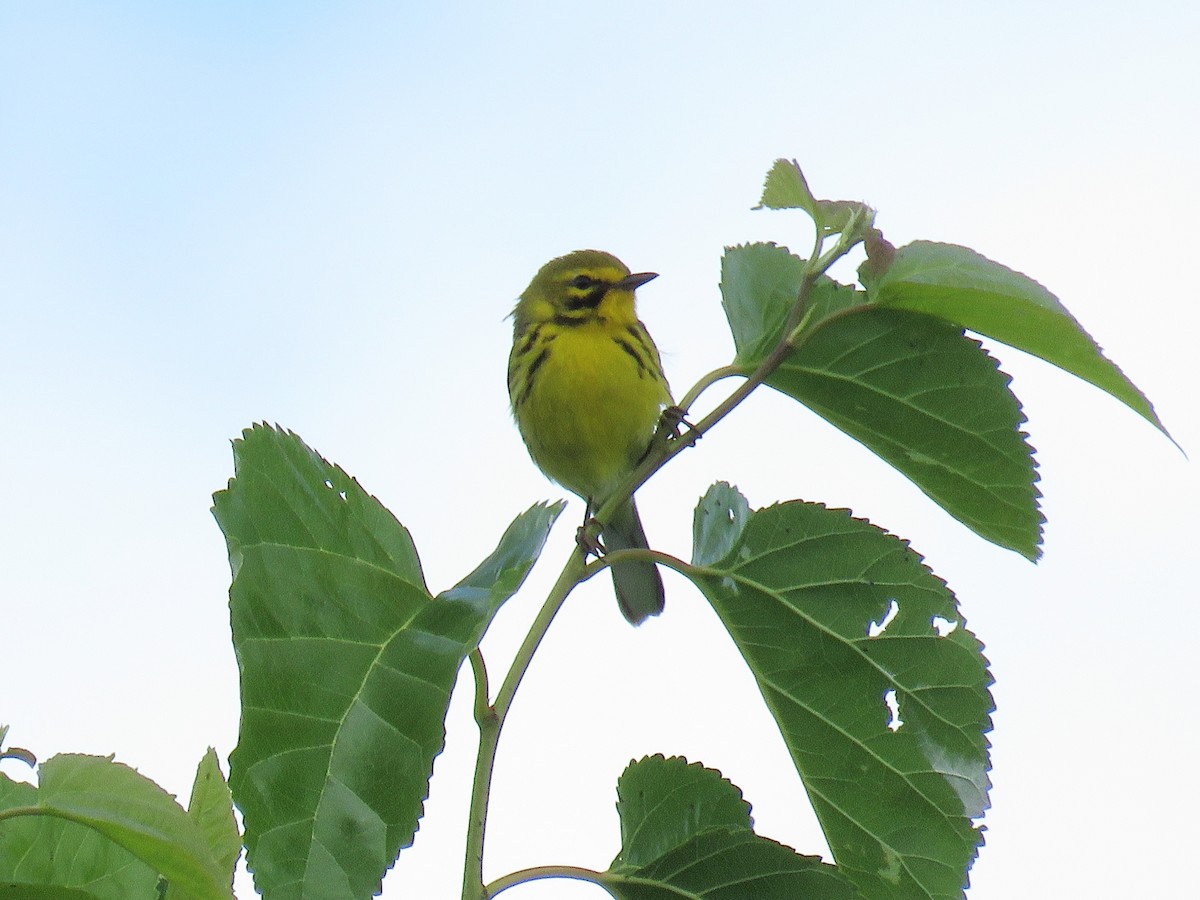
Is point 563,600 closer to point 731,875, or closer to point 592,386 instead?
point 731,875

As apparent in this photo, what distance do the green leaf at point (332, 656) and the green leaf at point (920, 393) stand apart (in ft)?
1.97

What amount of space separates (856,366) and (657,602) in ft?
9.77

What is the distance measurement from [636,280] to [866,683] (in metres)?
2.92

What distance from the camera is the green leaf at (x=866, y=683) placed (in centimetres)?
184

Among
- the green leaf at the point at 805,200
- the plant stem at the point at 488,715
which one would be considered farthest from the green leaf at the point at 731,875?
the green leaf at the point at 805,200

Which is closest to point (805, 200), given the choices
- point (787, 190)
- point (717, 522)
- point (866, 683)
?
point (787, 190)

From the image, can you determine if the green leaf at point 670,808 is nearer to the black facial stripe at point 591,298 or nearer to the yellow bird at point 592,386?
the yellow bird at point 592,386

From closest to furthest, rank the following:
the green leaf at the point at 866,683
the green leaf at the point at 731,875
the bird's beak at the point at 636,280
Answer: the green leaf at the point at 731,875, the green leaf at the point at 866,683, the bird's beak at the point at 636,280

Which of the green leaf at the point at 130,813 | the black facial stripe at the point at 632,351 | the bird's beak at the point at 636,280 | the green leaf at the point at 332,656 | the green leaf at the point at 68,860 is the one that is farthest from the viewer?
→ the bird's beak at the point at 636,280

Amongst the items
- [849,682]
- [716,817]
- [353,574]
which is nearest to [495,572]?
[353,574]

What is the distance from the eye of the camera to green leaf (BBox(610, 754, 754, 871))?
173 cm

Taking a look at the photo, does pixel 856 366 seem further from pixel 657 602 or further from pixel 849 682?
pixel 657 602

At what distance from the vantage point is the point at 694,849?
171cm

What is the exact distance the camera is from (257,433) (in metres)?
1.61
